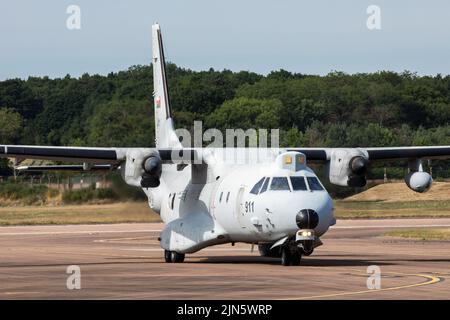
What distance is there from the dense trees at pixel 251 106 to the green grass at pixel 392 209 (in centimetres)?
405

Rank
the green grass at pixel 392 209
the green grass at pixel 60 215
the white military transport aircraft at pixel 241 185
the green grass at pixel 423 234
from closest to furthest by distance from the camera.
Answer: the white military transport aircraft at pixel 241 185 → the green grass at pixel 423 234 → the green grass at pixel 60 215 → the green grass at pixel 392 209

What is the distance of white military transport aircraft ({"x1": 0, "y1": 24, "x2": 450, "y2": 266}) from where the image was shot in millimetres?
24969

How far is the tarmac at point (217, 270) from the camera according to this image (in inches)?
761

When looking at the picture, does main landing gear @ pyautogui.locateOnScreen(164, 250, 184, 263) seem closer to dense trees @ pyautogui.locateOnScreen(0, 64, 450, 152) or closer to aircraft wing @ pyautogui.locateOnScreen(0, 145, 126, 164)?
aircraft wing @ pyautogui.locateOnScreen(0, 145, 126, 164)

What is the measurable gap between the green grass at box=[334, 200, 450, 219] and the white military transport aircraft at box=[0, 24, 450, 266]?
934 inches

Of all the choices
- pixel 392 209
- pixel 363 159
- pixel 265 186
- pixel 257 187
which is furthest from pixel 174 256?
pixel 392 209

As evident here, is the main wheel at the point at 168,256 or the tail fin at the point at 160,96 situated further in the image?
the tail fin at the point at 160,96

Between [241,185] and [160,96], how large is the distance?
9029 mm

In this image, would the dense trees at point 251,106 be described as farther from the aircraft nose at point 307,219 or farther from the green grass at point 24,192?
the aircraft nose at point 307,219

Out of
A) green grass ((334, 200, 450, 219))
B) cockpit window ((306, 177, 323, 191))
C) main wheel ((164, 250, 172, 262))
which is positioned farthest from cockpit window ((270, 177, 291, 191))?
green grass ((334, 200, 450, 219))

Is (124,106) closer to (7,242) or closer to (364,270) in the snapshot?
(7,242)

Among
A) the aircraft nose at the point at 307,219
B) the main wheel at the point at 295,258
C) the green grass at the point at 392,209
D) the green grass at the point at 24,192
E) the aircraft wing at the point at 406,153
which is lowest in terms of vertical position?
the green grass at the point at 392,209

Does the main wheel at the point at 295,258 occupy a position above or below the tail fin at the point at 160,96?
below

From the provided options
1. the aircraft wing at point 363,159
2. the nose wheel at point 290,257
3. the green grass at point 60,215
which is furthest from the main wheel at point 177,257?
the green grass at point 60,215
